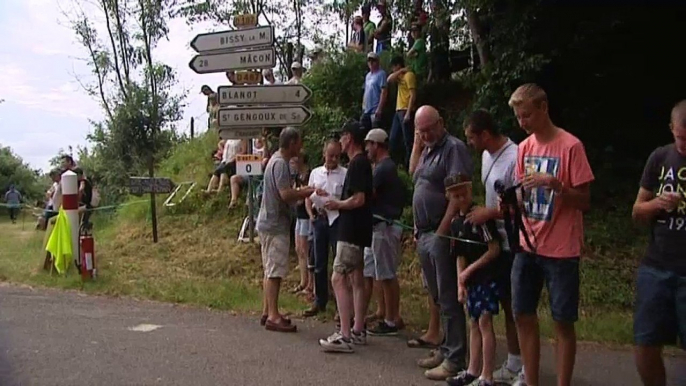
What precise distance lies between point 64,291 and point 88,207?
393cm

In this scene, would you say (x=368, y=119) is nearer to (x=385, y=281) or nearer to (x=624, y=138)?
(x=624, y=138)

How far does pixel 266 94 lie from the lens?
9336 mm

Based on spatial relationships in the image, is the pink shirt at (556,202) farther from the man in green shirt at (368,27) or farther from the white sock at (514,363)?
the man in green shirt at (368,27)

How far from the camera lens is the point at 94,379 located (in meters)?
5.63

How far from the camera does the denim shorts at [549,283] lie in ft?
14.9

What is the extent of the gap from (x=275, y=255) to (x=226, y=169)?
5.97 meters

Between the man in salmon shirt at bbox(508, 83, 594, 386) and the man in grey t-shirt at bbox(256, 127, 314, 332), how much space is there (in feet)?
8.91

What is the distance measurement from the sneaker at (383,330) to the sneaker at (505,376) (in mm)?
1596

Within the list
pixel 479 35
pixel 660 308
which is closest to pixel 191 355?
pixel 660 308

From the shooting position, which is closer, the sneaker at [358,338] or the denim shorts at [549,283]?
the denim shorts at [549,283]

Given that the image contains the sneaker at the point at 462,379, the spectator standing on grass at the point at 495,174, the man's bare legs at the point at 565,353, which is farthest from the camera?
the sneaker at the point at 462,379

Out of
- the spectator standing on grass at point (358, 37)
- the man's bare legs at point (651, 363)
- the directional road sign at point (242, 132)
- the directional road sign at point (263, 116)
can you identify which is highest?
the spectator standing on grass at point (358, 37)

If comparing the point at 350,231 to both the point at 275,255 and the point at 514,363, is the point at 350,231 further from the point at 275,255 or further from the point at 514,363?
the point at 514,363

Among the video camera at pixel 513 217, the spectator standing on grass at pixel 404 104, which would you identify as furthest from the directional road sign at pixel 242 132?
the video camera at pixel 513 217
